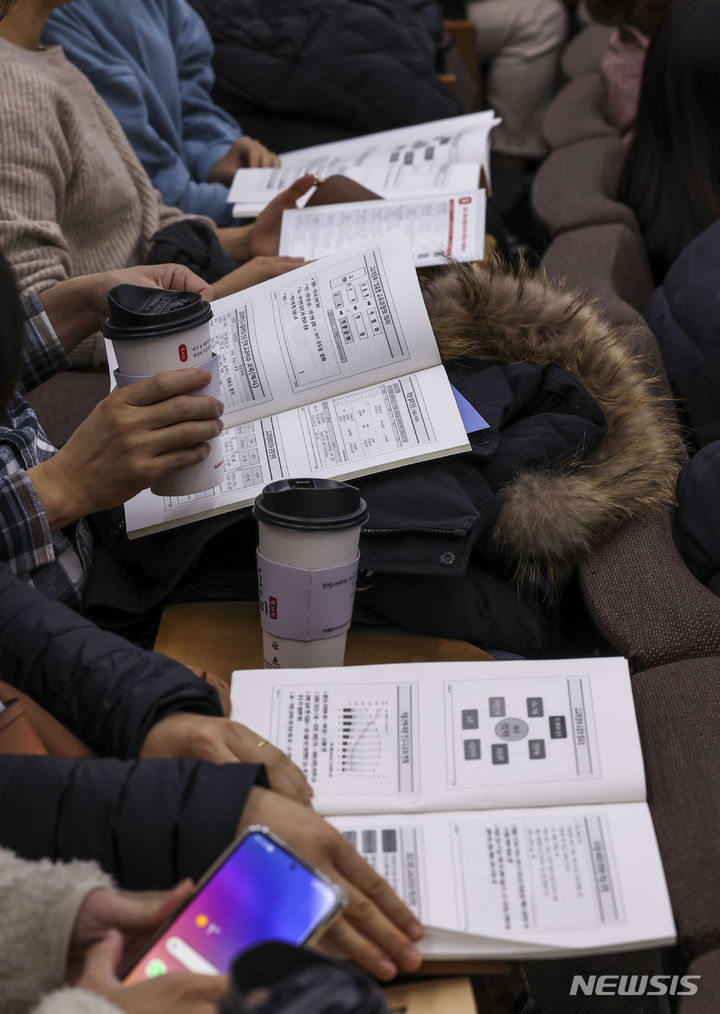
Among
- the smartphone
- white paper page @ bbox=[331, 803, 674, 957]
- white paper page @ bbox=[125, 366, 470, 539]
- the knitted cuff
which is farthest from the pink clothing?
the knitted cuff

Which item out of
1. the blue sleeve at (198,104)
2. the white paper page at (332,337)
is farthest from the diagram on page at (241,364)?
the blue sleeve at (198,104)

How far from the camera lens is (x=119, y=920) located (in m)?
0.73

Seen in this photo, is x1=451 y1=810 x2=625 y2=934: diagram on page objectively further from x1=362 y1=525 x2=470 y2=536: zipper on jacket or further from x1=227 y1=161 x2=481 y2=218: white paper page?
x1=227 y1=161 x2=481 y2=218: white paper page

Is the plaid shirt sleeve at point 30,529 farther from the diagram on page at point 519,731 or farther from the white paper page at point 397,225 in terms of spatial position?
the white paper page at point 397,225

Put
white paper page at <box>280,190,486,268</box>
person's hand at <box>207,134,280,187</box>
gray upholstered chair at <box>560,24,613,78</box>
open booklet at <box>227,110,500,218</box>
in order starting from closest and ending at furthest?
white paper page at <box>280,190,486,268</box>
open booklet at <box>227,110,500,218</box>
person's hand at <box>207,134,280,187</box>
gray upholstered chair at <box>560,24,613,78</box>

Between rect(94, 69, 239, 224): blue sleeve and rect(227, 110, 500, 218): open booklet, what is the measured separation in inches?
2.9

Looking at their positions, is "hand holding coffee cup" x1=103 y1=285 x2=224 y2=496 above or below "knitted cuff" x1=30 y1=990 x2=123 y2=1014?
above

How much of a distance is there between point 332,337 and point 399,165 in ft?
3.20

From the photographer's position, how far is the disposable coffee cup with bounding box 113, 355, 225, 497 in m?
1.06

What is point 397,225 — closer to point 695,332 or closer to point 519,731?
point 695,332

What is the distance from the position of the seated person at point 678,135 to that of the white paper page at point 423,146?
345mm

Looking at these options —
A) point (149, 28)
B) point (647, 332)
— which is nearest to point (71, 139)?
point (149, 28)

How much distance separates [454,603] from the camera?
112cm

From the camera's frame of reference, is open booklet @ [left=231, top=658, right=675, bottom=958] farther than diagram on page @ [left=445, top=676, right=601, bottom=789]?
No
